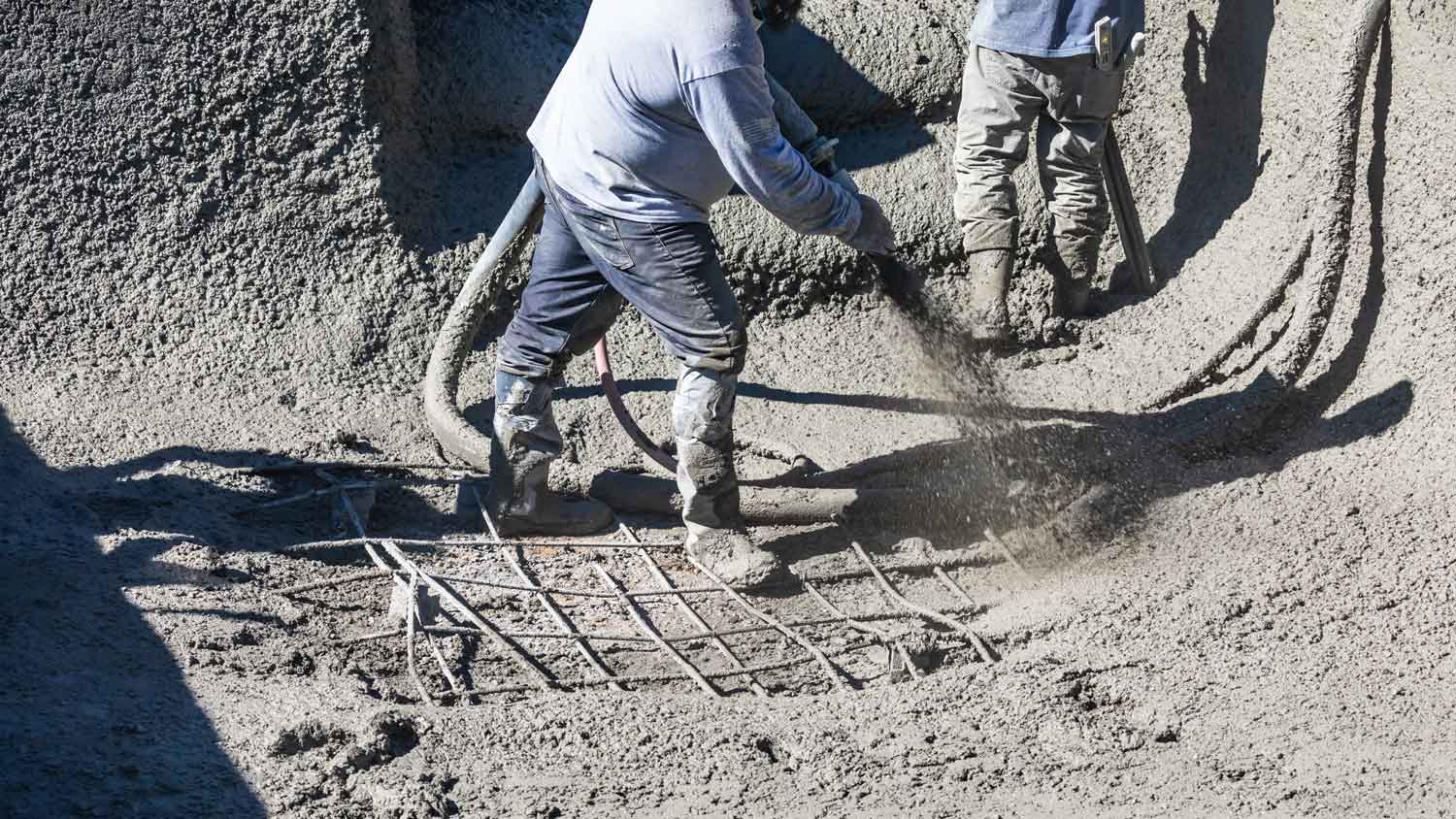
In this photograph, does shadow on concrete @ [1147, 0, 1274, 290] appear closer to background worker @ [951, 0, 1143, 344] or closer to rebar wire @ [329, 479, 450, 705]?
background worker @ [951, 0, 1143, 344]

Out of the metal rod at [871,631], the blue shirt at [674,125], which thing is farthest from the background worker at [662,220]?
the metal rod at [871,631]

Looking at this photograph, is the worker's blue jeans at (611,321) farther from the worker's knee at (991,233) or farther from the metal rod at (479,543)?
the worker's knee at (991,233)

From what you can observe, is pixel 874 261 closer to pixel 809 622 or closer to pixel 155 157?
pixel 809 622

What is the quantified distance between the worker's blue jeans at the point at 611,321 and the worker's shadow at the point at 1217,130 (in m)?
1.92

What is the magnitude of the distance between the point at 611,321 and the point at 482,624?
0.83 m

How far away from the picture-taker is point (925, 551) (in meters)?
3.74

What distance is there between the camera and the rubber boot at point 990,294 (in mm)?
4520

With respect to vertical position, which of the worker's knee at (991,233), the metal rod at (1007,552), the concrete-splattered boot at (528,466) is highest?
the concrete-splattered boot at (528,466)

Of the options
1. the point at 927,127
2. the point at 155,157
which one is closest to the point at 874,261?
the point at 927,127

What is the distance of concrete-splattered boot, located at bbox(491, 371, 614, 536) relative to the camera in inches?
143

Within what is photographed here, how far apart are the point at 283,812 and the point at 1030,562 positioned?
75.3 inches

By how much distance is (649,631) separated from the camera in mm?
3328

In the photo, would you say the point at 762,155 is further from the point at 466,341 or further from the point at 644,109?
the point at 466,341

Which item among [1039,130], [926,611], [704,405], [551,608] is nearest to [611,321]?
[704,405]
